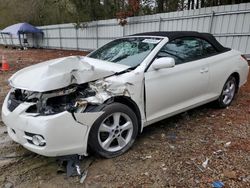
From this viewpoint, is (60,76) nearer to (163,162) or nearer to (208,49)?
(163,162)

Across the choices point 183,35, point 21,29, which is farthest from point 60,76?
point 21,29

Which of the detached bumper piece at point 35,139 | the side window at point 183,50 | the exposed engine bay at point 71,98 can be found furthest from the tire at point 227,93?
the detached bumper piece at point 35,139

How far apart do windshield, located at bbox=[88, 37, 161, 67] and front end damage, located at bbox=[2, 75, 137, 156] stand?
71 cm

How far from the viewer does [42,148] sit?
7.97 feet

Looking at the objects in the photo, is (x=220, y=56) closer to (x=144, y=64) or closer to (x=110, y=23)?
(x=144, y=64)

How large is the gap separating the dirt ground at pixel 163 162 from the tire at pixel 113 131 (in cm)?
13

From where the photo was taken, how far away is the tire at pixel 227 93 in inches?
174

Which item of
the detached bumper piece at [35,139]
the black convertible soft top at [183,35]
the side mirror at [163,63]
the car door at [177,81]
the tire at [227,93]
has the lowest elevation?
the tire at [227,93]

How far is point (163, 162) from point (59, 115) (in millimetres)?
1391

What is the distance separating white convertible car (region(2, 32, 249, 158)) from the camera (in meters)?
2.46

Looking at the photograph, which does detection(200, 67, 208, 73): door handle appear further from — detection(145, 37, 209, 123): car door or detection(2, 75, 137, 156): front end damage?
detection(2, 75, 137, 156): front end damage

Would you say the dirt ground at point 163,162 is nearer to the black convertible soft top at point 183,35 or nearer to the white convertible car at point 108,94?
the white convertible car at point 108,94

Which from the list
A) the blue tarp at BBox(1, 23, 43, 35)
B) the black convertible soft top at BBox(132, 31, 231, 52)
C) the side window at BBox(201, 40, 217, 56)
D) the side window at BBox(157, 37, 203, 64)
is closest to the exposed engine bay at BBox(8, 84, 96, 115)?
the side window at BBox(157, 37, 203, 64)

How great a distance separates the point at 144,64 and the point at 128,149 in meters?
1.16
